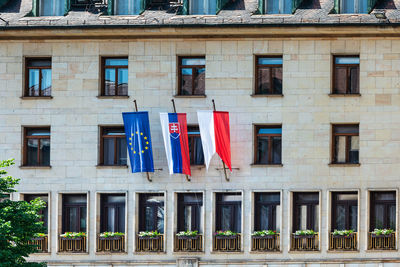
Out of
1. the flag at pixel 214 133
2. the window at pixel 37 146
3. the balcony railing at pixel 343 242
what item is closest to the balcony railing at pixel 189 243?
the flag at pixel 214 133

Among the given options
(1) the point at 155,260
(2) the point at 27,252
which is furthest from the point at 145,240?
(2) the point at 27,252

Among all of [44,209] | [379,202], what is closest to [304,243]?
[379,202]

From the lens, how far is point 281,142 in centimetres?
7369

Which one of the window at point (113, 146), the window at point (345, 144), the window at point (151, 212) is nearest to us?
the window at point (345, 144)

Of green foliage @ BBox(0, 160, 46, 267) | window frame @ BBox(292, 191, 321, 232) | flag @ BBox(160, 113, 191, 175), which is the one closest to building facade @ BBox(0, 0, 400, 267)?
window frame @ BBox(292, 191, 321, 232)

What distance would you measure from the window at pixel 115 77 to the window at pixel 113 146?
5.18ft

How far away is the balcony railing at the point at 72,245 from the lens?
244 feet

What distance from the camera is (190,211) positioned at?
74312mm

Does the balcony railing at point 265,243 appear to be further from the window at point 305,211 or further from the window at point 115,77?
the window at point 115,77

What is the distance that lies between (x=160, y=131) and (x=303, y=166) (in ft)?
20.8

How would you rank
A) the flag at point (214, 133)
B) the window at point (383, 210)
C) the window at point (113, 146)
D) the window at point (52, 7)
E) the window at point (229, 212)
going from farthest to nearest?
the window at point (52, 7) < the window at point (113, 146) < the window at point (229, 212) < the window at point (383, 210) < the flag at point (214, 133)

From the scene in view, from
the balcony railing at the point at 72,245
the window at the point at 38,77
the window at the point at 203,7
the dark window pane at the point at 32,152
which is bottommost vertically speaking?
the balcony railing at the point at 72,245

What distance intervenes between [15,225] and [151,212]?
8.24m

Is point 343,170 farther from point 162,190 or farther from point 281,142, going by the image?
point 162,190
